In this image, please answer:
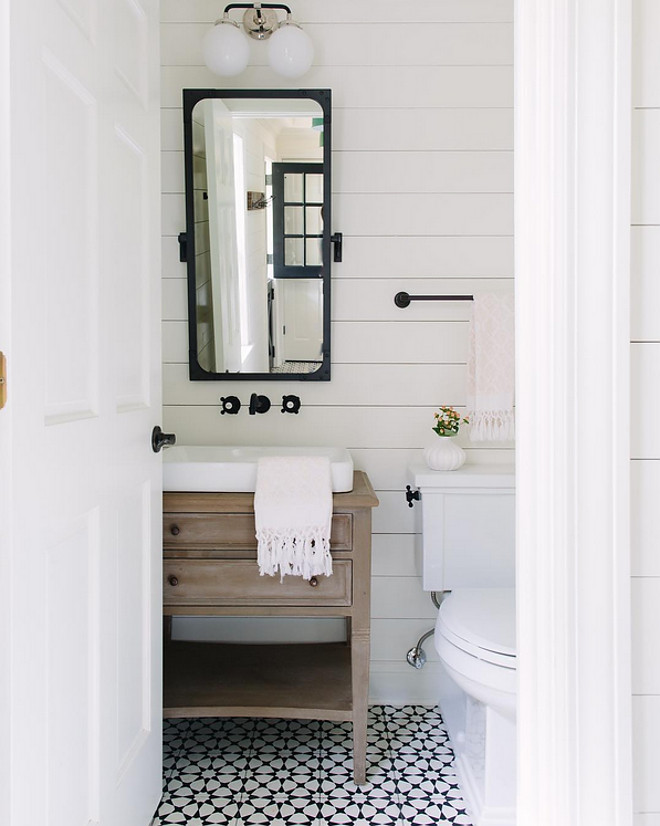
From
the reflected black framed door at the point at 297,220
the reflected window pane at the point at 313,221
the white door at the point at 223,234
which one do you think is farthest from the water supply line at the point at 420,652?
the reflected window pane at the point at 313,221

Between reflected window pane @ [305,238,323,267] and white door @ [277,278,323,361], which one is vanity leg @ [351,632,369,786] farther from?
reflected window pane @ [305,238,323,267]

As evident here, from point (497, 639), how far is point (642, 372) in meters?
1.05

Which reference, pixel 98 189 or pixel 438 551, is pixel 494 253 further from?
pixel 98 189

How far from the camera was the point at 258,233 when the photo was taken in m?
2.42

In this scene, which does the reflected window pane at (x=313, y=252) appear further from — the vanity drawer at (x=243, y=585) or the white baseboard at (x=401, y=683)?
the white baseboard at (x=401, y=683)

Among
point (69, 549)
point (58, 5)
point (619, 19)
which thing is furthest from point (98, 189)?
point (619, 19)

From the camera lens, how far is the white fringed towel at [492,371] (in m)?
2.34

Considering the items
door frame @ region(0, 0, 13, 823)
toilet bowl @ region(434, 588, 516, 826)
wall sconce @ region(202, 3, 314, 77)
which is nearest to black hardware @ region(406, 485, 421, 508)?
toilet bowl @ region(434, 588, 516, 826)

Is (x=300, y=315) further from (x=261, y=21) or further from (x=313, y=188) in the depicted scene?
(x=261, y=21)

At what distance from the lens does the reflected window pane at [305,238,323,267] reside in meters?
2.42

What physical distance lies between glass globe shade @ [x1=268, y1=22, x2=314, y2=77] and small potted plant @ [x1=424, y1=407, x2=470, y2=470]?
1163 mm

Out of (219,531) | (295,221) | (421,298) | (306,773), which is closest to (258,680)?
(306,773)

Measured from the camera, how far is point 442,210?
2.45m

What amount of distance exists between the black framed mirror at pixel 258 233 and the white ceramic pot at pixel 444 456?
43 cm
